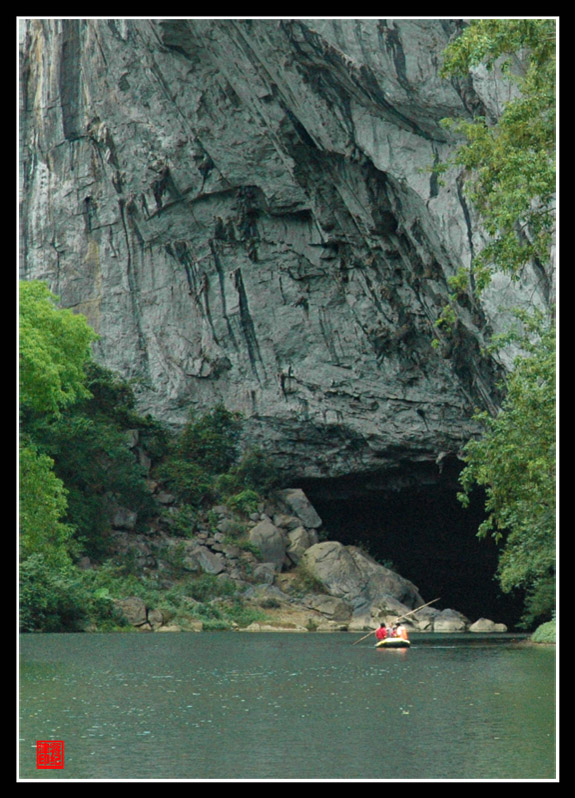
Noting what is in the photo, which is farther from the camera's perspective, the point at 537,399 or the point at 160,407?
the point at 160,407

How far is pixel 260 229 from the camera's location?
49.5 meters

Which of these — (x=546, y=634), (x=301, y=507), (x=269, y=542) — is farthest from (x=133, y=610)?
(x=301, y=507)

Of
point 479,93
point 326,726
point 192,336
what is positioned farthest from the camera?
point 192,336

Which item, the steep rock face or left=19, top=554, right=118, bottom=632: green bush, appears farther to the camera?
the steep rock face

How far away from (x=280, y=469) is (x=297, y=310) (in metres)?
9.65

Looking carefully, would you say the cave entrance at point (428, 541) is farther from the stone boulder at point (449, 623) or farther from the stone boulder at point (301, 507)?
the stone boulder at point (449, 623)

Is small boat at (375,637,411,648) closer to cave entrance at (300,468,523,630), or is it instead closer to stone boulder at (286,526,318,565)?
stone boulder at (286,526,318,565)

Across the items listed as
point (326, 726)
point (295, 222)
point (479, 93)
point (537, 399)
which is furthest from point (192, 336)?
point (326, 726)

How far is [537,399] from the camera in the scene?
18.2 metres

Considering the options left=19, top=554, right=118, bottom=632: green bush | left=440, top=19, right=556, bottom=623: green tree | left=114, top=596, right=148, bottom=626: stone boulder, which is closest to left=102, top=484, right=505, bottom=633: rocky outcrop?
left=114, top=596, right=148, bottom=626: stone boulder

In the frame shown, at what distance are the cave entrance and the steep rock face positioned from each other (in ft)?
19.1

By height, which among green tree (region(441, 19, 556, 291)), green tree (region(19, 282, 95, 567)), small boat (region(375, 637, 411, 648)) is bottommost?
small boat (region(375, 637, 411, 648))

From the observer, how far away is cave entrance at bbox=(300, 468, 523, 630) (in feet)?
195
